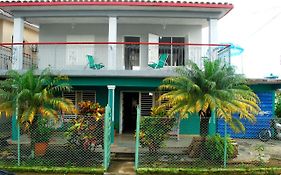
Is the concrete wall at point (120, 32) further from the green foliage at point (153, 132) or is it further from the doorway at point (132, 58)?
the green foliage at point (153, 132)

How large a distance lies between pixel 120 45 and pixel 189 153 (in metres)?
6.60

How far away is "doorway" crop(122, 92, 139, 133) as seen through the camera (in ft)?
51.7

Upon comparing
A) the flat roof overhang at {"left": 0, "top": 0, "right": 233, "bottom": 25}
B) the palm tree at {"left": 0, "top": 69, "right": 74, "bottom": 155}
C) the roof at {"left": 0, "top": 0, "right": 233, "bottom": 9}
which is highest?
the roof at {"left": 0, "top": 0, "right": 233, "bottom": 9}

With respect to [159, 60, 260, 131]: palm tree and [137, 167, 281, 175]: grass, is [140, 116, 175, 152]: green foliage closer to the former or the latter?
[159, 60, 260, 131]: palm tree

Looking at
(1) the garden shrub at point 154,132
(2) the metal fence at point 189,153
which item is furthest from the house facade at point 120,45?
(2) the metal fence at point 189,153

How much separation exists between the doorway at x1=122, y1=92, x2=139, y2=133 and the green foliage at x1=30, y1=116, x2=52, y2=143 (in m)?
5.74

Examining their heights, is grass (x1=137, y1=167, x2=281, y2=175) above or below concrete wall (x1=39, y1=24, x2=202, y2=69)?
below

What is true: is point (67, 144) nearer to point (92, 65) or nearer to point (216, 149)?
point (92, 65)

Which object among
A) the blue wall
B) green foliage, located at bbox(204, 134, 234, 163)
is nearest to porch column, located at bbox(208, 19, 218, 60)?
the blue wall

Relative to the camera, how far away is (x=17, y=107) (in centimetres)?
977

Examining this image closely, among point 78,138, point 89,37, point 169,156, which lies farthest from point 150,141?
point 89,37

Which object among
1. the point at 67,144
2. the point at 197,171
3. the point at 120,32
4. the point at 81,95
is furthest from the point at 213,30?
the point at 67,144

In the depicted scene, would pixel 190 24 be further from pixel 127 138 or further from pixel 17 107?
pixel 17 107

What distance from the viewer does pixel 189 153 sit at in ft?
35.5
